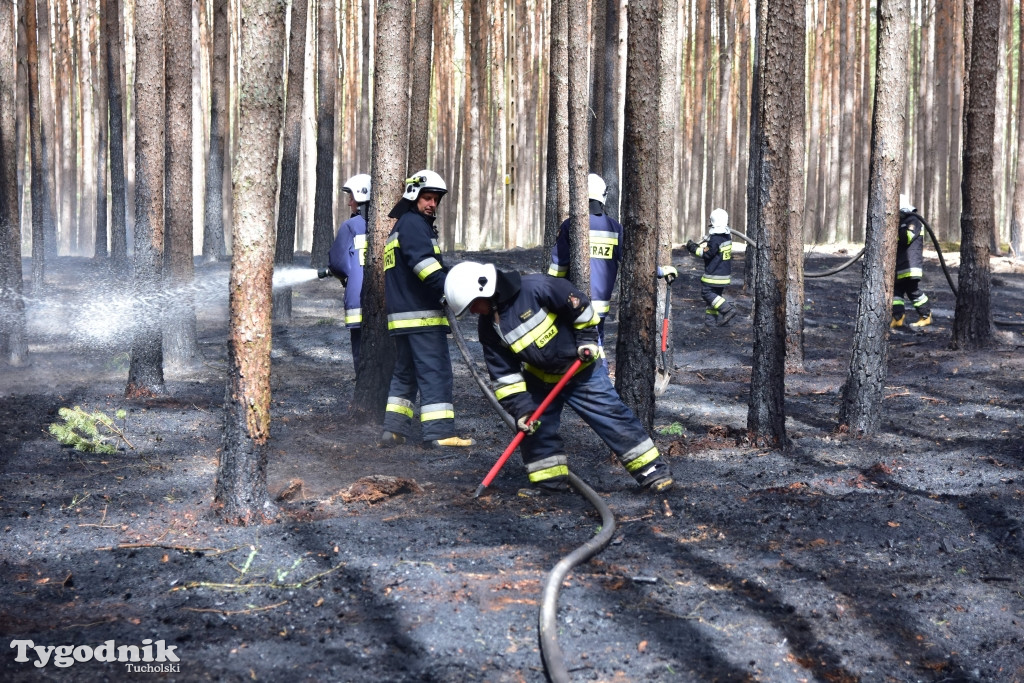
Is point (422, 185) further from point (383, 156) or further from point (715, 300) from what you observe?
point (715, 300)

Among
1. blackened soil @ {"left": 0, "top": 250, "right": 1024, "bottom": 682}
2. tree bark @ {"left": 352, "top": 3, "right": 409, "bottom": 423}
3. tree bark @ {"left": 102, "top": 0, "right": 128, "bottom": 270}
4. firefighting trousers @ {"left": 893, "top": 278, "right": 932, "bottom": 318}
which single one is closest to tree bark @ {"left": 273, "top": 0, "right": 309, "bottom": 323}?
tree bark @ {"left": 102, "top": 0, "right": 128, "bottom": 270}

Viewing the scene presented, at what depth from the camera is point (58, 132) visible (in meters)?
31.9

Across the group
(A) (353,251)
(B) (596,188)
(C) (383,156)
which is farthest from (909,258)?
(C) (383,156)

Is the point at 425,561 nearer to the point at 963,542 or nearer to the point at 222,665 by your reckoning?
the point at 222,665

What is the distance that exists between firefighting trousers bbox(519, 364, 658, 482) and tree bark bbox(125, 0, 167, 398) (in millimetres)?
4326

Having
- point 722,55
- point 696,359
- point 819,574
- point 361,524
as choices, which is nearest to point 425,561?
point 361,524

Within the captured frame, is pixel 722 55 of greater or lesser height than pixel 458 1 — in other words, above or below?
below

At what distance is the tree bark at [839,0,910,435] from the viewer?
6992 millimetres

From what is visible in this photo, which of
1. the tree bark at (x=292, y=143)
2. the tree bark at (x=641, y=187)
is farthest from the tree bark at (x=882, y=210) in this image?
the tree bark at (x=292, y=143)

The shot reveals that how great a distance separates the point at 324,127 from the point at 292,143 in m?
1.44

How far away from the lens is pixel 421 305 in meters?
6.98

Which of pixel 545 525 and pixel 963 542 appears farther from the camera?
pixel 545 525

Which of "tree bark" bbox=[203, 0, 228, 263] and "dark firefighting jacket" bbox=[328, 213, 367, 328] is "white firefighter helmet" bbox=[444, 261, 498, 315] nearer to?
"dark firefighting jacket" bbox=[328, 213, 367, 328]

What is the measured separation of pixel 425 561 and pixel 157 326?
515 cm
